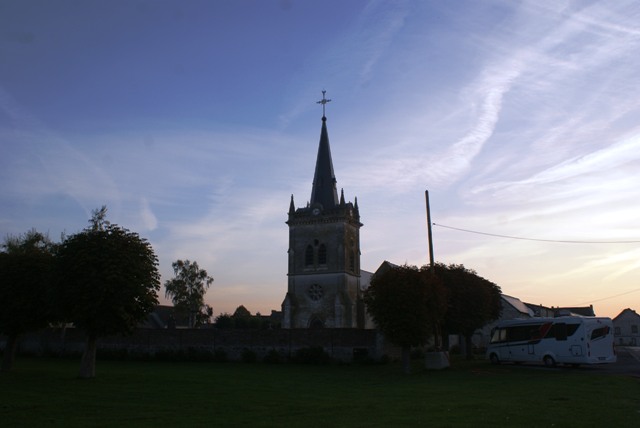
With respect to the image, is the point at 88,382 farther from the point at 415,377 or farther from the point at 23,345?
the point at 23,345

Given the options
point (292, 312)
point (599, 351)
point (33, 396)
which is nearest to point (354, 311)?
point (292, 312)

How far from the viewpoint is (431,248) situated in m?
33.4

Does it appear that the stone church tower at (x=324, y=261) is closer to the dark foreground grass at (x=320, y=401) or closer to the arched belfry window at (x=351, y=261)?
the arched belfry window at (x=351, y=261)

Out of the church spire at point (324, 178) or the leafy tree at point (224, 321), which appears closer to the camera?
the church spire at point (324, 178)

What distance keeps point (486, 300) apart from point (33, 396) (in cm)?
3296

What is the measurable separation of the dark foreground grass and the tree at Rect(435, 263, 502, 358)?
1421 cm

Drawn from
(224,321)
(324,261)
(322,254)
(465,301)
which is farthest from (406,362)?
(224,321)

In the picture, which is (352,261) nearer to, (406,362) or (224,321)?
(406,362)

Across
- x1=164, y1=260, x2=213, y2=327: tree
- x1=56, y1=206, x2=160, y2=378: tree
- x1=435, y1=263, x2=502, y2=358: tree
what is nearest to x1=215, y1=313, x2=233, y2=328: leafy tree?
x1=164, y1=260, x2=213, y2=327: tree

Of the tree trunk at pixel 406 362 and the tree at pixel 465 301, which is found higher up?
Result: the tree at pixel 465 301

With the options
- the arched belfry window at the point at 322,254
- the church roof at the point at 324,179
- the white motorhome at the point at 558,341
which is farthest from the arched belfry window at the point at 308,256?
the white motorhome at the point at 558,341

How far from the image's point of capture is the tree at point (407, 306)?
3175 cm

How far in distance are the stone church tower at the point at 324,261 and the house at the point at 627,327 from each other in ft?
243

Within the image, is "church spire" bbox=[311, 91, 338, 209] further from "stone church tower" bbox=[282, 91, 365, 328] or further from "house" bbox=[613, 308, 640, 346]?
"house" bbox=[613, 308, 640, 346]
